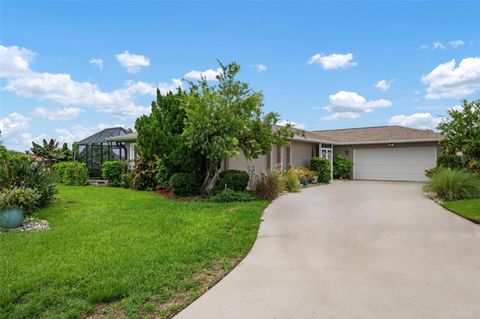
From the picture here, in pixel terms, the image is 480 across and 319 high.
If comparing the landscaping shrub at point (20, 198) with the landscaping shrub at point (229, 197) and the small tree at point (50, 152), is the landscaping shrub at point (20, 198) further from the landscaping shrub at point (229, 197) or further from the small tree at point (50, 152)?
the small tree at point (50, 152)

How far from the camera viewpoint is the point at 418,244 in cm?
571

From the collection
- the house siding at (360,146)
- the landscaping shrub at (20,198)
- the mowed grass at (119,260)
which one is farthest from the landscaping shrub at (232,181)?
the house siding at (360,146)

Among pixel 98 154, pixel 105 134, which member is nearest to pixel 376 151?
pixel 98 154

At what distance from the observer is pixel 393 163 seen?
20.5m

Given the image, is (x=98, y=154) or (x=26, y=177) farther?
(x=98, y=154)

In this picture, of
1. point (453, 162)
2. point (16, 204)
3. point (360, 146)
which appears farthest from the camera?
point (360, 146)

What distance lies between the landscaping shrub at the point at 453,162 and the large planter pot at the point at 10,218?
16249mm

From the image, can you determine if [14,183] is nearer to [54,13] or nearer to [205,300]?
[54,13]

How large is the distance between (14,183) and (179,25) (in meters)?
7.24

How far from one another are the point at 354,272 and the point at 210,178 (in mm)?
7725

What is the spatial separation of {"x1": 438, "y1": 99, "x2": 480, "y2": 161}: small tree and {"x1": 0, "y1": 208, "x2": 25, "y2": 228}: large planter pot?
1544cm

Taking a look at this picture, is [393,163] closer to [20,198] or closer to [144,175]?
[144,175]

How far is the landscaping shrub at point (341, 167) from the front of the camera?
69.7ft

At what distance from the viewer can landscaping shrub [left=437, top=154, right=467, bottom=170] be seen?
47.5ft
